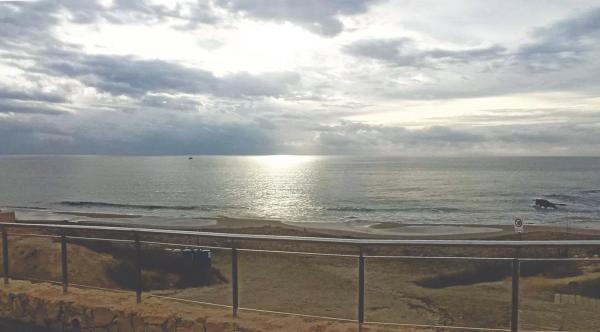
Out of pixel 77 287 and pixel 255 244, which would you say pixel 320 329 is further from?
pixel 255 244

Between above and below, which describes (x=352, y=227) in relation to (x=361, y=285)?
below

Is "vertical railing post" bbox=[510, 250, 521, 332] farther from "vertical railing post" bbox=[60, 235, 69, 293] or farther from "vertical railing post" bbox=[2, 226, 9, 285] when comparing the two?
"vertical railing post" bbox=[2, 226, 9, 285]

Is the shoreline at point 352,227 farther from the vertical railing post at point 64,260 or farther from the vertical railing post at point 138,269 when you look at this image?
the vertical railing post at point 138,269

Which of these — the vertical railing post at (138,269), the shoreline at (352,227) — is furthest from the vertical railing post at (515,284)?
the shoreline at (352,227)

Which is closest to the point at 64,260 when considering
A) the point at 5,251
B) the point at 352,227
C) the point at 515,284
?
the point at 5,251

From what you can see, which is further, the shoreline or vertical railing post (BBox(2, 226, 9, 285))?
the shoreline

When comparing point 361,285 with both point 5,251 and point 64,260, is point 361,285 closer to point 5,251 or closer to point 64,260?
point 64,260

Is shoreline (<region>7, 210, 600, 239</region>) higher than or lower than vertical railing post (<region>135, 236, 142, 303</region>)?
lower

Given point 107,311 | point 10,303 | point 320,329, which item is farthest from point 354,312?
point 10,303

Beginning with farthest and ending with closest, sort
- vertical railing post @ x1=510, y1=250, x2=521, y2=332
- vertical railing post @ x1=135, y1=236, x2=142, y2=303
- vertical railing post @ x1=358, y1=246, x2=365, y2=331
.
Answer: vertical railing post @ x1=135, y1=236, x2=142, y2=303 < vertical railing post @ x1=358, y1=246, x2=365, y2=331 < vertical railing post @ x1=510, y1=250, x2=521, y2=332

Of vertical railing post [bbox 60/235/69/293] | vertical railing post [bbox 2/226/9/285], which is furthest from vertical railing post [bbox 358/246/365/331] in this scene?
vertical railing post [bbox 2/226/9/285]

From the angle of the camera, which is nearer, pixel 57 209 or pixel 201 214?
pixel 201 214

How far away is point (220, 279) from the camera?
39.6ft

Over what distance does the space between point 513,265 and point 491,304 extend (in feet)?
18.9
